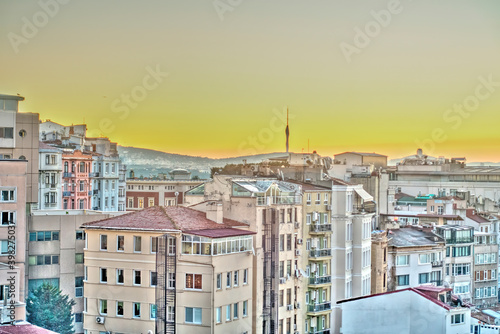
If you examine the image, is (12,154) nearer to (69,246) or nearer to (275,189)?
(69,246)

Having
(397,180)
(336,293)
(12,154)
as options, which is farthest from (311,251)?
(397,180)

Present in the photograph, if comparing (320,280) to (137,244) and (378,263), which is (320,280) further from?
(137,244)

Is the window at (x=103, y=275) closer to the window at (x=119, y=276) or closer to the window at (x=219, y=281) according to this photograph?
the window at (x=119, y=276)

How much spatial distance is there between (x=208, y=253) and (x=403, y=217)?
39008 mm

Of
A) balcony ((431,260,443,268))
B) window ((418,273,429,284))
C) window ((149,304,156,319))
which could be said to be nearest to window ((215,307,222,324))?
window ((149,304,156,319))

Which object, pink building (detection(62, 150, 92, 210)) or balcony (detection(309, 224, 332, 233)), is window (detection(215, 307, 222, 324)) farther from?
pink building (detection(62, 150, 92, 210))

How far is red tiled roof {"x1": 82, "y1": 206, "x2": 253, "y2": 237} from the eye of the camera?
151 feet

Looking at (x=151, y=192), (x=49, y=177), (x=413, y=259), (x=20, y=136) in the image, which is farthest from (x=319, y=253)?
(x=151, y=192)

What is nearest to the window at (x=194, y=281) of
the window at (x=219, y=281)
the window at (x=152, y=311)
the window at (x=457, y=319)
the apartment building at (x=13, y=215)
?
the window at (x=219, y=281)

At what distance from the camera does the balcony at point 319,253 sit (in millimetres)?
→ 56094

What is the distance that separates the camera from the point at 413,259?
64.7m

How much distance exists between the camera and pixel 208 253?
1774 inches

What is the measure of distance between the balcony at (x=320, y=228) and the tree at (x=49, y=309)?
46.6ft

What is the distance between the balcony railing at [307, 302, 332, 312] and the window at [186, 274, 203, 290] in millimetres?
11931
